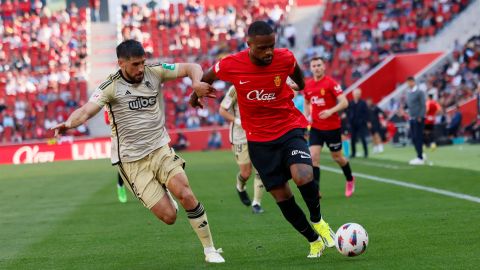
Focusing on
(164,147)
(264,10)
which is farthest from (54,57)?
(164,147)

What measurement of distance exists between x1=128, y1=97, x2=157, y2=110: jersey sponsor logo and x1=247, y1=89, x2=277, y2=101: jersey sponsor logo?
102 cm

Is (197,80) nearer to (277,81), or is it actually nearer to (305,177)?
(277,81)

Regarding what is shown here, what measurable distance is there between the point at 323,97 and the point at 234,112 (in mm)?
A: 1901

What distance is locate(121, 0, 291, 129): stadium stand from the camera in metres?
48.6

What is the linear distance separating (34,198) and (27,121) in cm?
2569

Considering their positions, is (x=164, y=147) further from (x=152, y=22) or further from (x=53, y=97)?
(x=152, y=22)

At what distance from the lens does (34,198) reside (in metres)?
19.4

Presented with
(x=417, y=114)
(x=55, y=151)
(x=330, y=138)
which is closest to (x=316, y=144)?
(x=330, y=138)

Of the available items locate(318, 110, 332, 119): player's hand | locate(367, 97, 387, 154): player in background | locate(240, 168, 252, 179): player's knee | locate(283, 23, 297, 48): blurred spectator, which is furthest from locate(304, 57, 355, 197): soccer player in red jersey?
locate(283, 23, 297, 48): blurred spectator

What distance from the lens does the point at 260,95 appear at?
29.5 ft

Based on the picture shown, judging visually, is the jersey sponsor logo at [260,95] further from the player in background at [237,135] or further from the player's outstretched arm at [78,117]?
the player in background at [237,135]

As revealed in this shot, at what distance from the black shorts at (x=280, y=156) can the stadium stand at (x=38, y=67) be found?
35554 mm

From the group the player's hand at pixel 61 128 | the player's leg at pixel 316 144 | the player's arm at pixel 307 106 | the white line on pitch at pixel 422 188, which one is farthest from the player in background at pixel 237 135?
the player's hand at pixel 61 128

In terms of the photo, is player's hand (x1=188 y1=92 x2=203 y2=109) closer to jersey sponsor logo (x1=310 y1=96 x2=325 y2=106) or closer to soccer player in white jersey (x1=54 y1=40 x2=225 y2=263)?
soccer player in white jersey (x1=54 y1=40 x2=225 y2=263)
